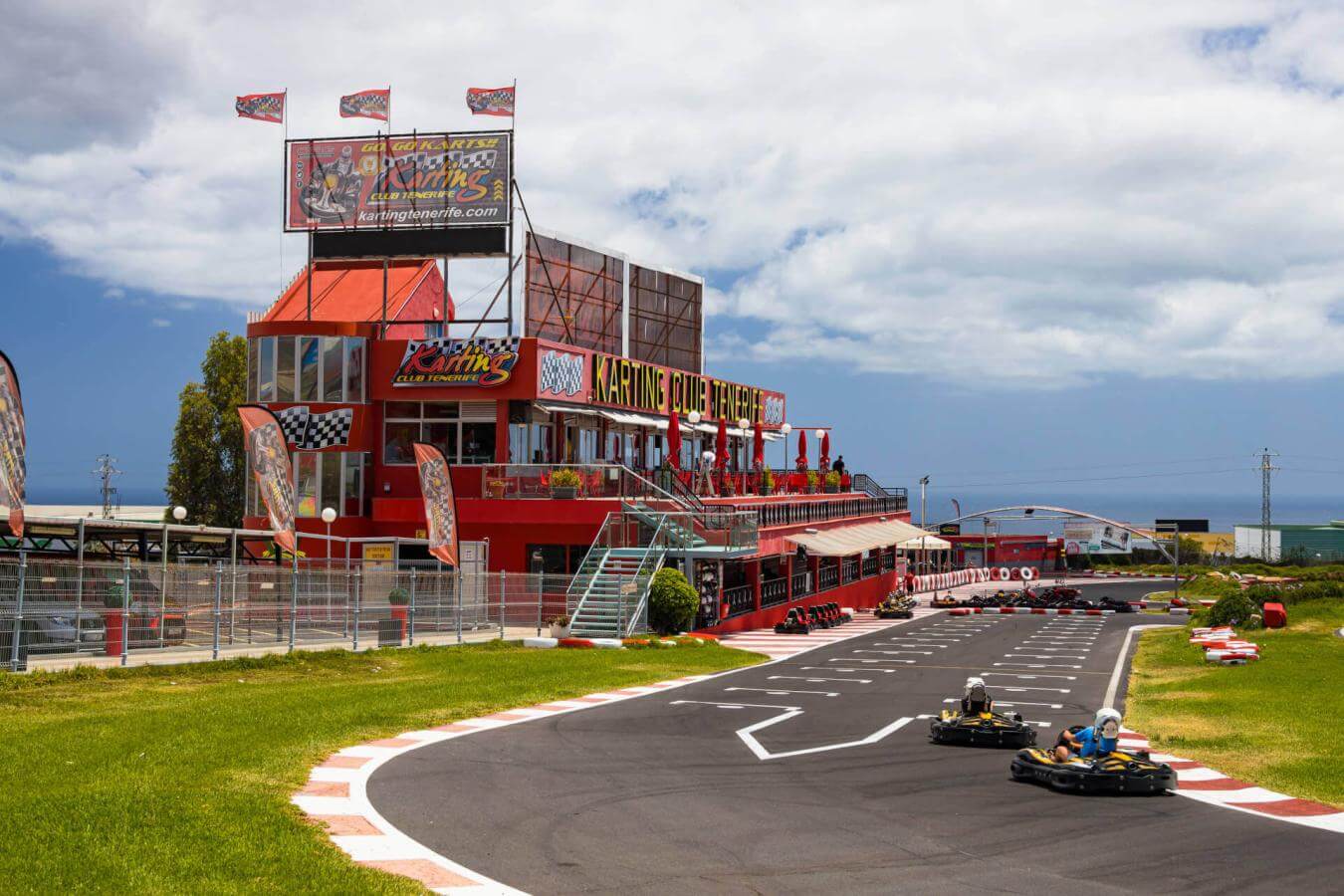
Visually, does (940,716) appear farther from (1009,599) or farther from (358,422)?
(1009,599)

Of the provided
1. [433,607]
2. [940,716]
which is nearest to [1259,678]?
[940,716]

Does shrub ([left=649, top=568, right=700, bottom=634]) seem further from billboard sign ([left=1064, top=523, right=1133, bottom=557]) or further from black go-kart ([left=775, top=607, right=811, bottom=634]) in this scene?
billboard sign ([left=1064, top=523, right=1133, bottom=557])

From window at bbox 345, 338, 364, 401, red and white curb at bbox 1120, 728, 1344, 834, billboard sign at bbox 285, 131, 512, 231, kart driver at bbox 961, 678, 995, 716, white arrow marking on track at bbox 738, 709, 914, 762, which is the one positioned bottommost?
white arrow marking on track at bbox 738, 709, 914, 762

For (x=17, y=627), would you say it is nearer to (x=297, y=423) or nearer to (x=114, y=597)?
(x=114, y=597)

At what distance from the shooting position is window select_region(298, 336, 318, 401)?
43750mm

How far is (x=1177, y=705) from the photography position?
21781mm

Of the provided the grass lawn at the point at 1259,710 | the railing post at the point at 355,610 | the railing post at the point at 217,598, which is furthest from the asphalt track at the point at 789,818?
the railing post at the point at 355,610

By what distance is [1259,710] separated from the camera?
2006 centimetres

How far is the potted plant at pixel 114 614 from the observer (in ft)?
74.7

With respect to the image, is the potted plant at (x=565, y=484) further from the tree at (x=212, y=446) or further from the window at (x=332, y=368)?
the tree at (x=212, y=446)

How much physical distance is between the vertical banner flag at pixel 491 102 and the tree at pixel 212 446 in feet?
83.2

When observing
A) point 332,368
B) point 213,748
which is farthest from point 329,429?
point 213,748

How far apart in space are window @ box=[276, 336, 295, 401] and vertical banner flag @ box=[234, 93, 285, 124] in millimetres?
9272

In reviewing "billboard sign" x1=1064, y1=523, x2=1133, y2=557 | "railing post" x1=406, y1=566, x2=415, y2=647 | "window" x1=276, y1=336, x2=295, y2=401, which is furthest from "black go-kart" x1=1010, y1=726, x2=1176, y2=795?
"billboard sign" x1=1064, y1=523, x2=1133, y2=557
